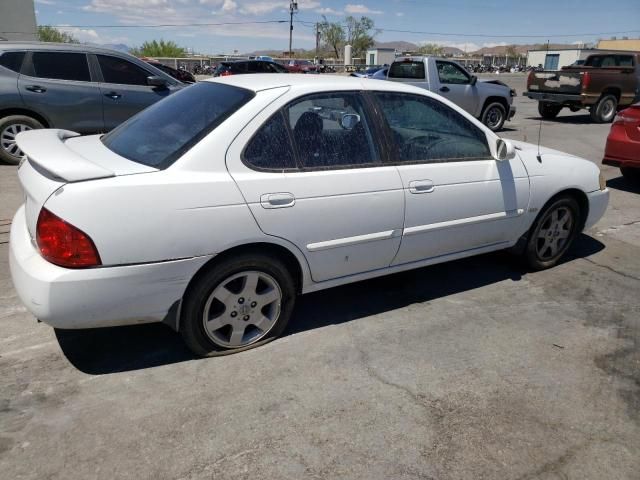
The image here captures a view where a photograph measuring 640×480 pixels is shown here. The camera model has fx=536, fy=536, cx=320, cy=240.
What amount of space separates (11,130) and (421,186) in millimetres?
6375

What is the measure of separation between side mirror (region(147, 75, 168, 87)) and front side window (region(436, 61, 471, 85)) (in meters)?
6.41

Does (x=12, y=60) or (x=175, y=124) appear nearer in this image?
(x=175, y=124)

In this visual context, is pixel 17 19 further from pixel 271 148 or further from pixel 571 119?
pixel 271 148

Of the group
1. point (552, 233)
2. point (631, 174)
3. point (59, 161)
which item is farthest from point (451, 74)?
point (59, 161)

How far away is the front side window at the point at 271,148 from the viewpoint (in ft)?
9.94

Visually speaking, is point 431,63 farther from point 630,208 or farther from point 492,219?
point 492,219

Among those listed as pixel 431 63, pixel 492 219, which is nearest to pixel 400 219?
pixel 492 219

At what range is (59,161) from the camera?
275 cm

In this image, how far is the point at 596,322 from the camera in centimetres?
384

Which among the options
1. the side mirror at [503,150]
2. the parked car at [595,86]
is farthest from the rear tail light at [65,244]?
the parked car at [595,86]

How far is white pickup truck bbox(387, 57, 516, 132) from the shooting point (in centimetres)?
1180

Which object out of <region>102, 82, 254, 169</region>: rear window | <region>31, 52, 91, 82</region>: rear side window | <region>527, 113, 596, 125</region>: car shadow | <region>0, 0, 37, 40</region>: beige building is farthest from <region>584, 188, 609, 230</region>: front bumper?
<region>0, 0, 37, 40</region>: beige building

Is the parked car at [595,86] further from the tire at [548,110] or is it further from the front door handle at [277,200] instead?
the front door handle at [277,200]

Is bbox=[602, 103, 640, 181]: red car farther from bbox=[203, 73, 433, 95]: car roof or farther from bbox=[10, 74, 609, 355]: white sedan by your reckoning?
bbox=[203, 73, 433, 95]: car roof
